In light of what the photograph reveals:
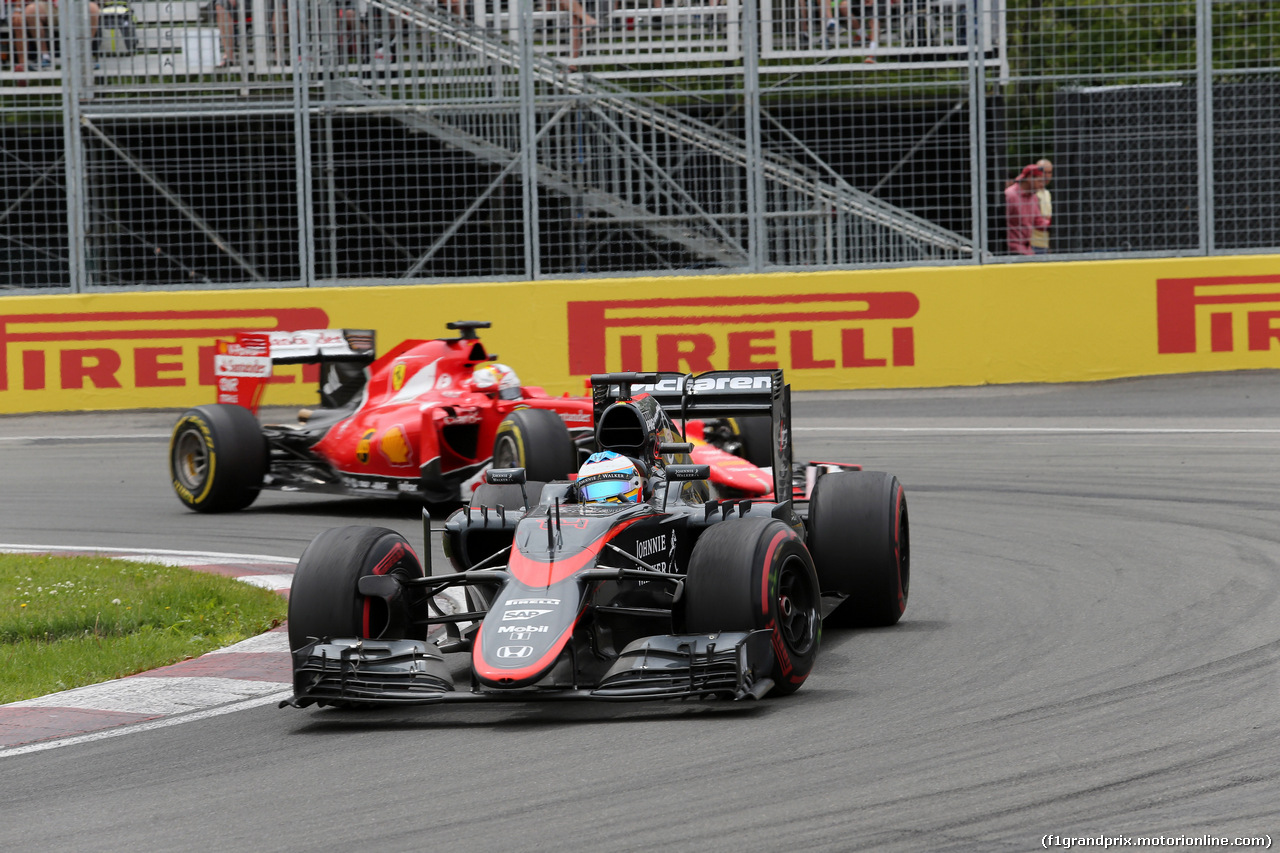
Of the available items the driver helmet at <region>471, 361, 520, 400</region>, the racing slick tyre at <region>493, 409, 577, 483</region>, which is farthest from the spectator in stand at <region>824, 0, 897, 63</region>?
the racing slick tyre at <region>493, 409, 577, 483</region>

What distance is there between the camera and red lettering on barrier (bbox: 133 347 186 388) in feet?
60.5

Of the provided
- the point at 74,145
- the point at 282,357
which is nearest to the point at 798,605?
the point at 282,357

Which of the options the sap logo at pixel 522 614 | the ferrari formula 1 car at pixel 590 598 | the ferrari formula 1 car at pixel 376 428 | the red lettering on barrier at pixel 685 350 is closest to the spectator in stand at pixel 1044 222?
the red lettering on barrier at pixel 685 350

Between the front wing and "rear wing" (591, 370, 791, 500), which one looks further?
"rear wing" (591, 370, 791, 500)

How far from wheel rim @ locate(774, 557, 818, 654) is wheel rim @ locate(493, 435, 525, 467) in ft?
14.9

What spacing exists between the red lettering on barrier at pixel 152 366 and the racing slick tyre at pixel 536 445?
8.43 metres

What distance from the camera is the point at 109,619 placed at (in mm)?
7969

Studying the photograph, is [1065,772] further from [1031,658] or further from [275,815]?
[275,815]

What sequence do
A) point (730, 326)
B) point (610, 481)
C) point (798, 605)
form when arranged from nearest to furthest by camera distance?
point (798, 605) < point (610, 481) < point (730, 326)

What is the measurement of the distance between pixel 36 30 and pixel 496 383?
1023 centimetres

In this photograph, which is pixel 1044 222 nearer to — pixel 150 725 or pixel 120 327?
pixel 120 327

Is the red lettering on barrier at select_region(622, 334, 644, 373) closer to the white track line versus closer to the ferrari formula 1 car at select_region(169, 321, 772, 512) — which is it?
the ferrari formula 1 car at select_region(169, 321, 772, 512)

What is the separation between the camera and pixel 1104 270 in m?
18.2

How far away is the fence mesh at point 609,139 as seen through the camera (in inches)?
723
